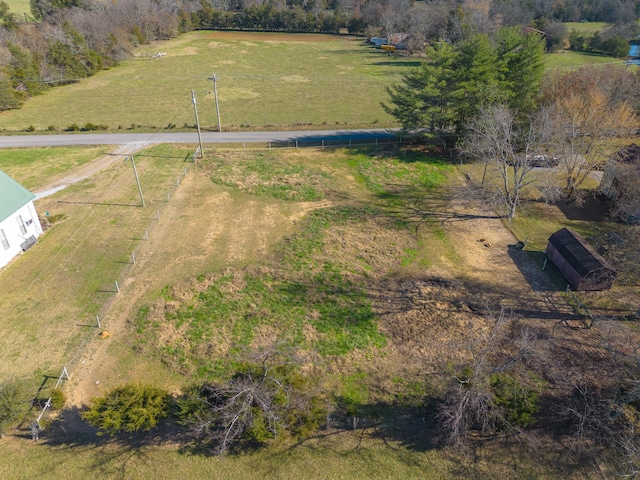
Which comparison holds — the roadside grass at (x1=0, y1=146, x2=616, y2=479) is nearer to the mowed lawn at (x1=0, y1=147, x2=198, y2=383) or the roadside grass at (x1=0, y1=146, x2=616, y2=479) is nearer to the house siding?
the mowed lawn at (x1=0, y1=147, x2=198, y2=383)

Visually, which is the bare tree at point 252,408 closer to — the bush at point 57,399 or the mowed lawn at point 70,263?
the bush at point 57,399

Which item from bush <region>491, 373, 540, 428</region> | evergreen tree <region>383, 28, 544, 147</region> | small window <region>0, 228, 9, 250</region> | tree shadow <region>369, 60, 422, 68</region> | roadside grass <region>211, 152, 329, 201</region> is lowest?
bush <region>491, 373, 540, 428</region>

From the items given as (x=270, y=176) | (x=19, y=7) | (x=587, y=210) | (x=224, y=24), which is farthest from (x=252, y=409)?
(x=19, y=7)

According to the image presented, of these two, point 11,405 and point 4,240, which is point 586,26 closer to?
point 4,240

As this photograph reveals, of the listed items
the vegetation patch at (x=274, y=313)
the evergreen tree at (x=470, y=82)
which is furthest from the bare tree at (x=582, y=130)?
the vegetation patch at (x=274, y=313)

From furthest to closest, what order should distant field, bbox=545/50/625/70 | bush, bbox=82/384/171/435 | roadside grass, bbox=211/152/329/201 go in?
1. distant field, bbox=545/50/625/70
2. roadside grass, bbox=211/152/329/201
3. bush, bbox=82/384/171/435

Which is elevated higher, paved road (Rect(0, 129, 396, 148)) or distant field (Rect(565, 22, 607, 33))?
distant field (Rect(565, 22, 607, 33))

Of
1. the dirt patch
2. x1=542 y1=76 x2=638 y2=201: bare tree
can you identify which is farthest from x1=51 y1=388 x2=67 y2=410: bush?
the dirt patch
